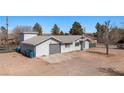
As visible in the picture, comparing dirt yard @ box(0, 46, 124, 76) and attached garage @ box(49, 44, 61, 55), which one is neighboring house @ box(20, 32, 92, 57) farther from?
dirt yard @ box(0, 46, 124, 76)

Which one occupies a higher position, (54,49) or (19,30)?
(19,30)

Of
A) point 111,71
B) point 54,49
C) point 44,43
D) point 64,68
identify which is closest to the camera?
point 111,71

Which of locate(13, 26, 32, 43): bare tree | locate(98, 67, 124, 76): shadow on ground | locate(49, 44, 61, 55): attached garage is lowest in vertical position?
locate(98, 67, 124, 76): shadow on ground

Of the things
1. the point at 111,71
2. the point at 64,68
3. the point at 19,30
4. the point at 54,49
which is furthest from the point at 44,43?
the point at 111,71

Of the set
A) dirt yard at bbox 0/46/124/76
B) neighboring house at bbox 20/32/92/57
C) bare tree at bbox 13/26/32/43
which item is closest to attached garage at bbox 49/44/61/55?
neighboring house at bbox 20/32/92/57

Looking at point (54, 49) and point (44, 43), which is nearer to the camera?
point (44, 43)

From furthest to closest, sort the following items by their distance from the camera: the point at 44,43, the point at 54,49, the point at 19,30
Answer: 1. the point at 54,49
2. the point at 44,43
3. the point at 19,30

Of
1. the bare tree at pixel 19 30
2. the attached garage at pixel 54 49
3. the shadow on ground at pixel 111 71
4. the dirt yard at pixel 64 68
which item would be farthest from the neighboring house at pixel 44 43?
the shadow on ground at pixel 111 71

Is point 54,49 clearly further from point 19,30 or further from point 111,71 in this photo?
point 111,71

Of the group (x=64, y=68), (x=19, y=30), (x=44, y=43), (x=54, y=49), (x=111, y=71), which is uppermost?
(x=19, y=30)

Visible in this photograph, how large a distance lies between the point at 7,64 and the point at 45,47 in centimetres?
506
